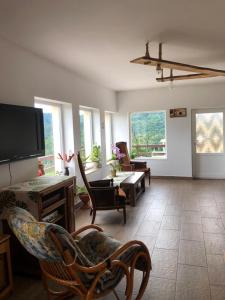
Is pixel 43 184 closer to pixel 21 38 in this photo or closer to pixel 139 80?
pixel 21 38

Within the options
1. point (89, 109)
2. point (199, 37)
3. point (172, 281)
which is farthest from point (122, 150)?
point (172, 281)

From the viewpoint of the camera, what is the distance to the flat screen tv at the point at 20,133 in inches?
106

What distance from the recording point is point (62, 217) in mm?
3035

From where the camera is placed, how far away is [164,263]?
2.65 meters

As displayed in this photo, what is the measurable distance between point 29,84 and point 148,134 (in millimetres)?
4441

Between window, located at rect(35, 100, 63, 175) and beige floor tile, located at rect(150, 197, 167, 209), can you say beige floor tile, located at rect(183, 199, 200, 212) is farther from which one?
window, located at rect(35, 100, 63, 175)

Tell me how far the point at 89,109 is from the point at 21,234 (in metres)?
4.36

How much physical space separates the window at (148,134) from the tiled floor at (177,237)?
162 cm

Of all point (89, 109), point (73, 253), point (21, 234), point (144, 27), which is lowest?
point (73, 253)

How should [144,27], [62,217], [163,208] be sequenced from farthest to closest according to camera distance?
[163,208]
[62,217]
[144,27]

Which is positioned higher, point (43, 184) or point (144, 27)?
point (144, 27)

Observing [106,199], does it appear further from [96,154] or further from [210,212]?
[96,154]

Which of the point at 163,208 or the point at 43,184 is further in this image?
the point at 163,208

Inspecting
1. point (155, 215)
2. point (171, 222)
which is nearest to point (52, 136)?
point (155, 215)
